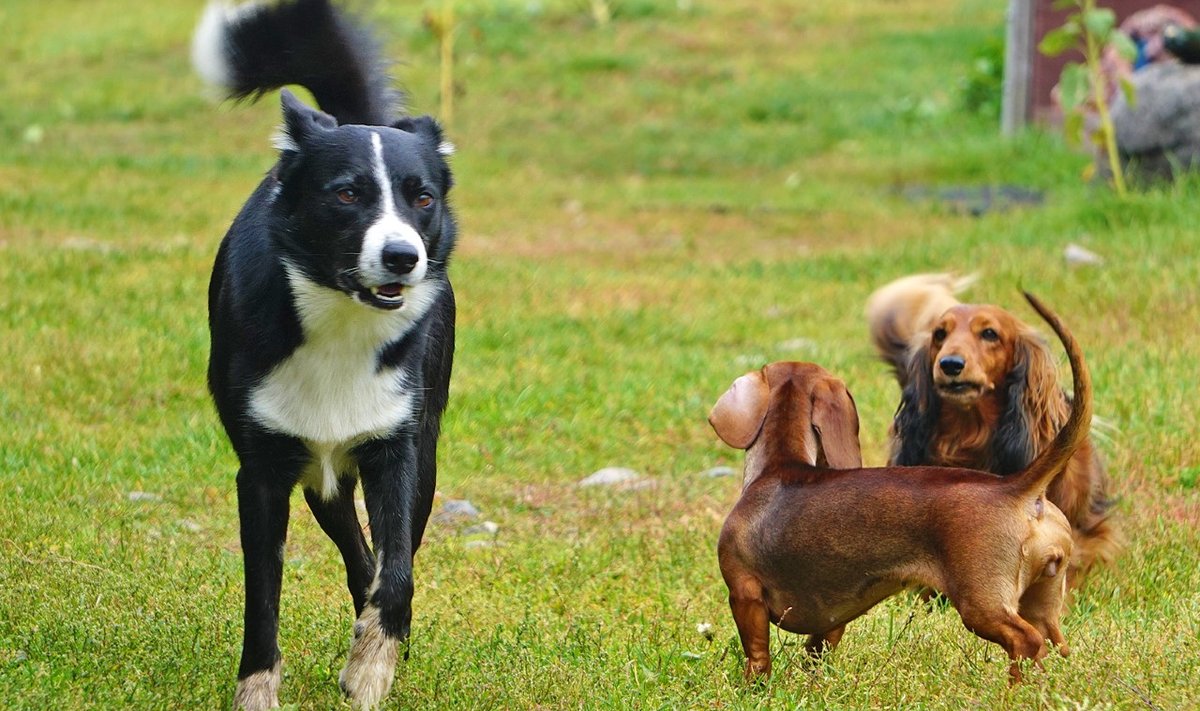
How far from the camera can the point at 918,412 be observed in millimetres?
5770

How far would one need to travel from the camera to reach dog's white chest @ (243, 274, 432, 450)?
4.23 m

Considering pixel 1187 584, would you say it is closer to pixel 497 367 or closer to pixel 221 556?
pixel 221 556

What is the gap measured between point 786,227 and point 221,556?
343 inches

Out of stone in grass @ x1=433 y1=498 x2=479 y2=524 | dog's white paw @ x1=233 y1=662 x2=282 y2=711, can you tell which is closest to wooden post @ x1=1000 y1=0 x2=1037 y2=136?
stone in grass @ x1=433 y1=498 x2=479 y2=524

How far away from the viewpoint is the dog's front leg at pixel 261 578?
4.15 meters

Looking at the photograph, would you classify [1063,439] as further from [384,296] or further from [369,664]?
[369,664]

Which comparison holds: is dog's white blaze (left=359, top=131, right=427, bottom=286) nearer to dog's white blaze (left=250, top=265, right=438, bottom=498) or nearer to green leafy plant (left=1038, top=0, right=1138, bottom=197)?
dog's white blaze (left=250, top=265, right=438, bottom=498)

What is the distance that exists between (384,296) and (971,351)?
226 cm

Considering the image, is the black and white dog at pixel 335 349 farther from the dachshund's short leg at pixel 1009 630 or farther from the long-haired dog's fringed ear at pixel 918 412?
the long-haired dog's fringed ear at pixel 918 412

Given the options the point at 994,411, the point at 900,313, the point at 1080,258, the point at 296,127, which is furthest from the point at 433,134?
the point at 1080,258

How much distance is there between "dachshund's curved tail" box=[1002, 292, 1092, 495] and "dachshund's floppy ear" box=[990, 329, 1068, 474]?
1.59 m

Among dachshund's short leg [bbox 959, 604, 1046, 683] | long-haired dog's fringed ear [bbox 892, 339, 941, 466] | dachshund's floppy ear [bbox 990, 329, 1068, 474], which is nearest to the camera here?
dachshund's short leg [bbox 959, 604, 1046, 683]

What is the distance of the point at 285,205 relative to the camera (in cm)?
434

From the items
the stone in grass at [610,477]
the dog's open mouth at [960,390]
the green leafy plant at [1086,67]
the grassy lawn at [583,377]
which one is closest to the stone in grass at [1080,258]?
the grassy lawn at [583,377]
